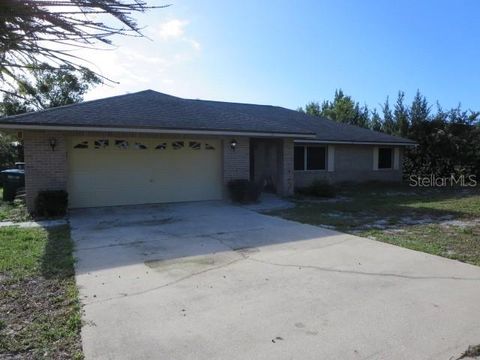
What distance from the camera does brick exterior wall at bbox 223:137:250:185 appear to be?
13.5 metres

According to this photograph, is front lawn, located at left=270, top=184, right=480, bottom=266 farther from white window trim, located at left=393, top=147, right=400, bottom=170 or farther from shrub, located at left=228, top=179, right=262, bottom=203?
white window trim, located at left=393, top=147, right=400, bottom=170

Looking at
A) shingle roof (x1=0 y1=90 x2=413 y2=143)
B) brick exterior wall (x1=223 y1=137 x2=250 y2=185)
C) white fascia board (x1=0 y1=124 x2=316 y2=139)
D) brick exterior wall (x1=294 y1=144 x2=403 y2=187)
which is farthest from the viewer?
brick exterior wall (x1=294 y1=144 x2=403 y2=187)

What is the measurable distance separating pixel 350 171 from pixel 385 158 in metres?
2.92

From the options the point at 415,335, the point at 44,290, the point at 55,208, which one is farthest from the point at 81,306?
the point at 55,208

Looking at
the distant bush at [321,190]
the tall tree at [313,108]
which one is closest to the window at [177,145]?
the distant bush at [321,190]

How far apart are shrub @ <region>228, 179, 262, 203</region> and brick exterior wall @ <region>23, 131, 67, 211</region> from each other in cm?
516

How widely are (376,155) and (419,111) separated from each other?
22.9 feet

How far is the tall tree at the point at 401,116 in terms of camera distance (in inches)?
953

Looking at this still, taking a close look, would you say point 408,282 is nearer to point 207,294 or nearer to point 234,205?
point 207,294

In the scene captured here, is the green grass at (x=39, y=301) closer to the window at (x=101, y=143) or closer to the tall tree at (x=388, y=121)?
the window at (x=101, y=143)

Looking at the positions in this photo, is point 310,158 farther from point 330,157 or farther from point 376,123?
point 376,123

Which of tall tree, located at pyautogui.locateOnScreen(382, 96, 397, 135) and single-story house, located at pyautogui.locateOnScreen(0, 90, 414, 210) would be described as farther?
tall tree, located at pyautogui.locateOnScreen(382, 96, 397, 135)

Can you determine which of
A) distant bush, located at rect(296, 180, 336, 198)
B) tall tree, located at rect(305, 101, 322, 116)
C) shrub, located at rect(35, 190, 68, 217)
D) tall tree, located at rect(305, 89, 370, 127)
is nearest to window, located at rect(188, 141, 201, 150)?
shrub, located at rect(35, 190, 68, 217)

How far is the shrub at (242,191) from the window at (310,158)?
4.68 metres
